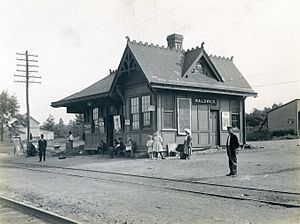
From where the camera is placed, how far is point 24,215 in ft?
30.3

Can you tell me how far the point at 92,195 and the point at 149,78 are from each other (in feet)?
36.4

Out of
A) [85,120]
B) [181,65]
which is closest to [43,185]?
[181,65]

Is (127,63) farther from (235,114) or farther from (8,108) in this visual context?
(8,108)

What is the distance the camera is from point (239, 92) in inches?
1028

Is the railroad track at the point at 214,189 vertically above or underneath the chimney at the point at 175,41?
underneath

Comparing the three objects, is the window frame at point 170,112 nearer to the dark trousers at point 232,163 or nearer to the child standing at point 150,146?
the child standing at point 150,146

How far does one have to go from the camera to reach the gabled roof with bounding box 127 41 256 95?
22.3 m

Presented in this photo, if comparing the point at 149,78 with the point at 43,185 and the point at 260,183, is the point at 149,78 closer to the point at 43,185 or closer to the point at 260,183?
the point at 43,185

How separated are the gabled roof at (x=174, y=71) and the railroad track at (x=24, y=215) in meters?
12.0

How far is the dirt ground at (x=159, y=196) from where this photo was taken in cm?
789

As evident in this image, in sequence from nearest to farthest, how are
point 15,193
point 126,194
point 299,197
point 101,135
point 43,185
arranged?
point 299,197
point 126,194
point 15,193
point 43,185
point 101,135

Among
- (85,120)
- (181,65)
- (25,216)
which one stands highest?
(181,65)

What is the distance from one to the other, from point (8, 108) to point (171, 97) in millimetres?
64877

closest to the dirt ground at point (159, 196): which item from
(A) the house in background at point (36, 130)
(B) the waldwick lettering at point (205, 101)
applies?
(B) the waldwick lettering at point (205, 101)
